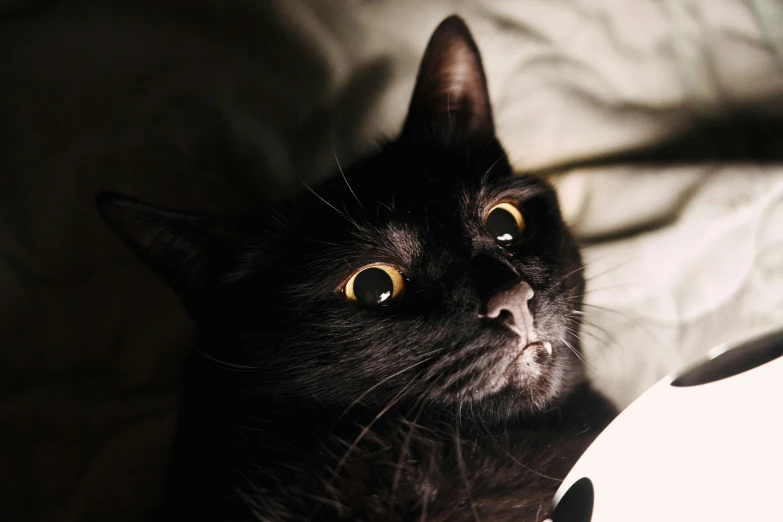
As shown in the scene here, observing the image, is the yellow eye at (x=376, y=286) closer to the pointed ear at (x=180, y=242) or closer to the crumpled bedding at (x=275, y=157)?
the pointed ear at (x=180, y=242)

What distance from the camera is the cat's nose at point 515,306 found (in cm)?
66

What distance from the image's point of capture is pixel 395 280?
2.53ft

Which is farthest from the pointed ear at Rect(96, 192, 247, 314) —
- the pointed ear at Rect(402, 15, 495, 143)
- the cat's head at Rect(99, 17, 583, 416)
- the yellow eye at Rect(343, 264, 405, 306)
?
the pointed ear at Rect(402, 15, 495, 143)

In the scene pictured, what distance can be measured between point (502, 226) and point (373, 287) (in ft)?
0.82

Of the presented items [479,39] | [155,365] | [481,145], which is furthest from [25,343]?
[479,39]

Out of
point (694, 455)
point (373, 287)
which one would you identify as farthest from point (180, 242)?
point (694, 455)

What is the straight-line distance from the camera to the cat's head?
27.1 inches

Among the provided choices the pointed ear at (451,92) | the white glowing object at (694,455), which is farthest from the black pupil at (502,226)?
the white glowing object at (694,455)

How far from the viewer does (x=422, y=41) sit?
3.66ft

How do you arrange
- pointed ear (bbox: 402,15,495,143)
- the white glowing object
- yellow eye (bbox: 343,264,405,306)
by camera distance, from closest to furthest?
the white glowing object
yellow eye (bbox: 343,264,405,306)
pointed ear (bbox: 402,15,495,143)

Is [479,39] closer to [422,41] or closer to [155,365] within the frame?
→ [422,41]

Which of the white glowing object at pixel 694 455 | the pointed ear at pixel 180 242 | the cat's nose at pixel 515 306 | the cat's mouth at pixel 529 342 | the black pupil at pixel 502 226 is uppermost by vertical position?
the pointed ear at pixel 180 242

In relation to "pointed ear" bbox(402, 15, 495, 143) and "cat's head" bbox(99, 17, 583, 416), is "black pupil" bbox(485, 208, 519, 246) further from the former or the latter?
"pointed ear" bbox(402, 15, 495, 143)

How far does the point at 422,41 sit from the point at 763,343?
81cm
